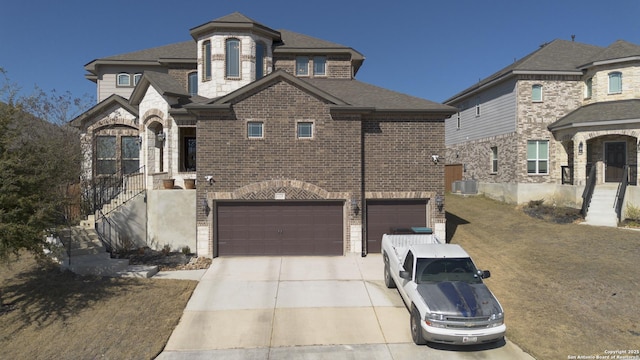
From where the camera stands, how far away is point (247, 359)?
7.03m

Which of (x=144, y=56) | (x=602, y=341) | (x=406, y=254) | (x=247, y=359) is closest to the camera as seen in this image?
(x=247, y=359)

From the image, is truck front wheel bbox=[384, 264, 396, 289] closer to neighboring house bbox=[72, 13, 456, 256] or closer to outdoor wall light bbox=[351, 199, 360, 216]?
neighboring house bbox=[72, 13, 456, 256]

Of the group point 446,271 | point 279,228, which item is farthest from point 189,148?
point 446,271

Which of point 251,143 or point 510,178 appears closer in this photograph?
point 251,143

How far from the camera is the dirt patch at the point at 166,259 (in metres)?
12.7

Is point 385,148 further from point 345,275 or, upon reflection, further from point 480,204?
point 480,204

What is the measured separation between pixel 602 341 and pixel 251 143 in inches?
468

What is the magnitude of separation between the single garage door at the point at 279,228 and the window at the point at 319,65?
908 centimetres

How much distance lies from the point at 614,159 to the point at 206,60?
75.6 ft

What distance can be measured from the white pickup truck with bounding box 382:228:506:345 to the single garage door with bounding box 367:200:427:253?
514 centimetres

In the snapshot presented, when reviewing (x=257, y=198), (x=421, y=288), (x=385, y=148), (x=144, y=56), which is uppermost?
(x=144, y=56)

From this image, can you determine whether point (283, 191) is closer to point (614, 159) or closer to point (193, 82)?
point (193, 82)

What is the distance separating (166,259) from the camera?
43.7 ft

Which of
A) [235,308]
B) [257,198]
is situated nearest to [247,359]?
[235,308]
